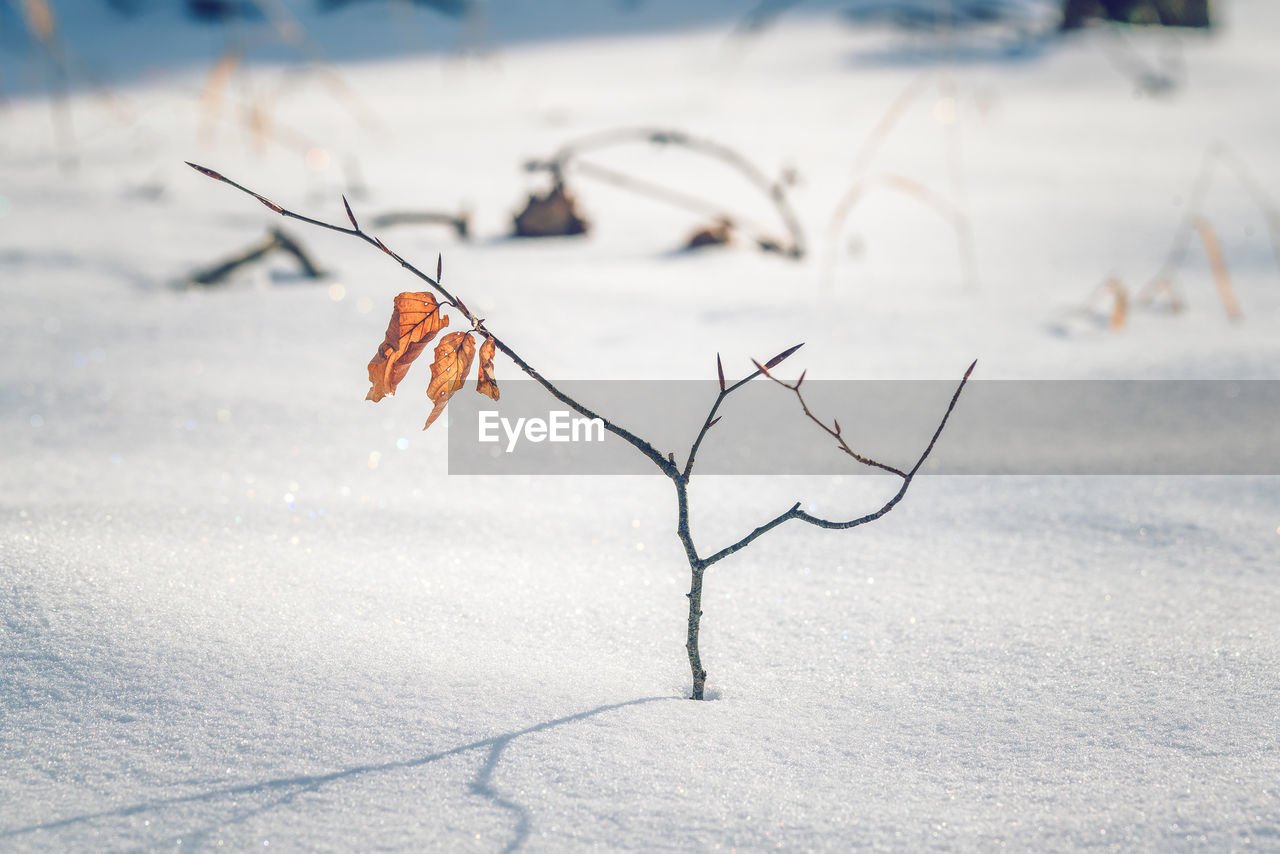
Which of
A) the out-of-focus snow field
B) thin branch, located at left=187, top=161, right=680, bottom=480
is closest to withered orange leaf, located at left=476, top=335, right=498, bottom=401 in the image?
thin branch, located at left=187, top=161, right=680, bottom=480

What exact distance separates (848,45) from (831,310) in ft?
9.05

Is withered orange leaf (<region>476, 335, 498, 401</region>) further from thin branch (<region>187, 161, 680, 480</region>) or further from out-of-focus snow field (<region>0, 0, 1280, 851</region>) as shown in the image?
out-of-focus snow field (<region>0, 0, 1280, 851</region>)

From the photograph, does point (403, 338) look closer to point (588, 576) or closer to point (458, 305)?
point (458, 305)

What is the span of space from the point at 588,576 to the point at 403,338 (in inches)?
17.5

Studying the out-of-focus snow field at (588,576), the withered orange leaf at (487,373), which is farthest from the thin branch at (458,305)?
the out-of-focus snow field at (588,576)

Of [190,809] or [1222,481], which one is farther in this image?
[1222,481]

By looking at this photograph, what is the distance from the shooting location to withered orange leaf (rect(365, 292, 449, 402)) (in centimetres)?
69

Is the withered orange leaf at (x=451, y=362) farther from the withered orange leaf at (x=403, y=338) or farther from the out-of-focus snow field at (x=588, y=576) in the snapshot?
the out-of-focus snow field at (x=588, y=576)

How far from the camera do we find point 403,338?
2.29 feet

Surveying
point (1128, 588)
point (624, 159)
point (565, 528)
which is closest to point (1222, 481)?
point (1128, 588)

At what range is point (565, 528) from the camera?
1.19 meters

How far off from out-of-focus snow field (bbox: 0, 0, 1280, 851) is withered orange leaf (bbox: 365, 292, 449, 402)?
27 cm

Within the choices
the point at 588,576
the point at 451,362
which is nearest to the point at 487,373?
the point at 451,362

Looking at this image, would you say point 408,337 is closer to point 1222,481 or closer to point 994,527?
point 994,527
